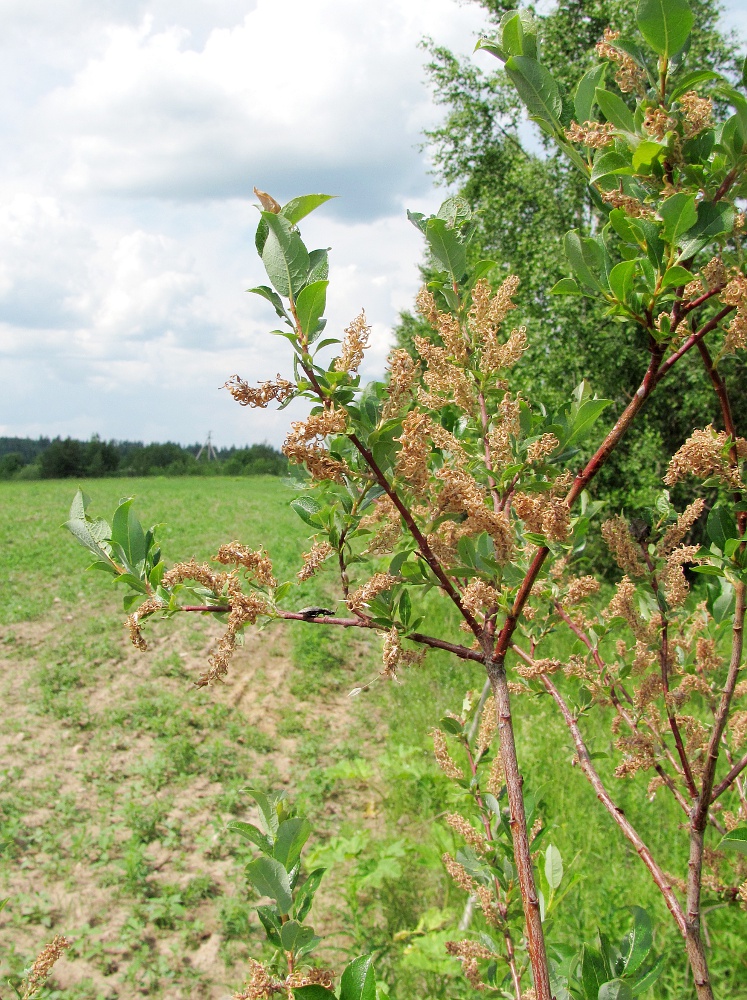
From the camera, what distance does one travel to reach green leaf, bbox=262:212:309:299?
0.78 meters

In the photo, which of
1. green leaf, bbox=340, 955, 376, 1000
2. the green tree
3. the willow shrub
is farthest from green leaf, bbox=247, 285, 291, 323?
the green tree

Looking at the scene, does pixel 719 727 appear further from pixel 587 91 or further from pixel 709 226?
pixel 587 91

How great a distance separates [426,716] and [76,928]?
2.91m

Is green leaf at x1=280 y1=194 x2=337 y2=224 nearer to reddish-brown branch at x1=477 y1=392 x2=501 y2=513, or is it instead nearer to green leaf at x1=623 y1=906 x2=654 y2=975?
reddish-brown branch at x1=477 y1=392 x2=501 y2=513

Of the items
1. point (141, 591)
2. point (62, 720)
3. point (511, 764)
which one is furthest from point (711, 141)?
point (62, 720)

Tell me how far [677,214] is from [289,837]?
2.78 feet

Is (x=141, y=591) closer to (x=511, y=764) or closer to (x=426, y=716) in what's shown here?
(x=511, y=764)

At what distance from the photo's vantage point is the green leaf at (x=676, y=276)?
0.82m

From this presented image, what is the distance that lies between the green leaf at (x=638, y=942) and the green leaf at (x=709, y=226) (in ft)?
2.68

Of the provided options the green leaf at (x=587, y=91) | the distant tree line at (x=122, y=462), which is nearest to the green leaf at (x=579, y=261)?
the green leaf at (x=587, y=91)

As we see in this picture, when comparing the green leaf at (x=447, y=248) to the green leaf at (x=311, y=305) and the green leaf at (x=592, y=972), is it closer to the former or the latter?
the green leaf at (x=311, y=305)

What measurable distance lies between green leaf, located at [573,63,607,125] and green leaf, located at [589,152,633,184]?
10 cm

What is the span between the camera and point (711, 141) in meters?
0.91

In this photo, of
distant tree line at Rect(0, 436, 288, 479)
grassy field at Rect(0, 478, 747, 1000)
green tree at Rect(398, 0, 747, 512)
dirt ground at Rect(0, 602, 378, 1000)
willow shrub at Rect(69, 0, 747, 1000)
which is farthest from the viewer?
distant tree line at Rect(0, 436, 288, 479)
